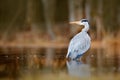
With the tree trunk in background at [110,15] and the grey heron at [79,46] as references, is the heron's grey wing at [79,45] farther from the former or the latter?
the tree trunk in background at [110,15]

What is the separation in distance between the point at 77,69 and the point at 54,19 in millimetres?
3850

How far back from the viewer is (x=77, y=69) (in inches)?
175

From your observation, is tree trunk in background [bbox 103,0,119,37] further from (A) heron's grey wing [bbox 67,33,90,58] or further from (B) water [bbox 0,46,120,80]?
(A) heron's grey wing [bbox 67,33,90,58]

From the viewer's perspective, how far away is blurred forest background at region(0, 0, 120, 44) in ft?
25.4

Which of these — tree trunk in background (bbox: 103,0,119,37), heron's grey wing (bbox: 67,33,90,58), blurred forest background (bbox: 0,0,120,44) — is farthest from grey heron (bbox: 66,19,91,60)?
tree trunk in background (bbox: 103,0,119,37)

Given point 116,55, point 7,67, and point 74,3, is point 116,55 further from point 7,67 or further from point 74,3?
point 7,67

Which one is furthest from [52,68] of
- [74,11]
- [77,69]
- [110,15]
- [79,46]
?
[110,15]

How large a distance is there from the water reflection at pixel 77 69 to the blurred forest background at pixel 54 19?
8.61 ft

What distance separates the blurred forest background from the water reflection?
103 inches

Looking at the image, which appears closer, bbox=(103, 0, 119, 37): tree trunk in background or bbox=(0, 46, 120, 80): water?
bbox=(0, 46, 120, 80): water

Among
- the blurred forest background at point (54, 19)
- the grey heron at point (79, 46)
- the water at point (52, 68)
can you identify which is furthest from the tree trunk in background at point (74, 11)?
the grey heron at point (79, 46)

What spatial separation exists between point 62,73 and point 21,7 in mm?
4376

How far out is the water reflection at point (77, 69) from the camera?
4153mm

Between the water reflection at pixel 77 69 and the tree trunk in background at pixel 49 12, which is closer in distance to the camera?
the water reflection at pixel 77 69
